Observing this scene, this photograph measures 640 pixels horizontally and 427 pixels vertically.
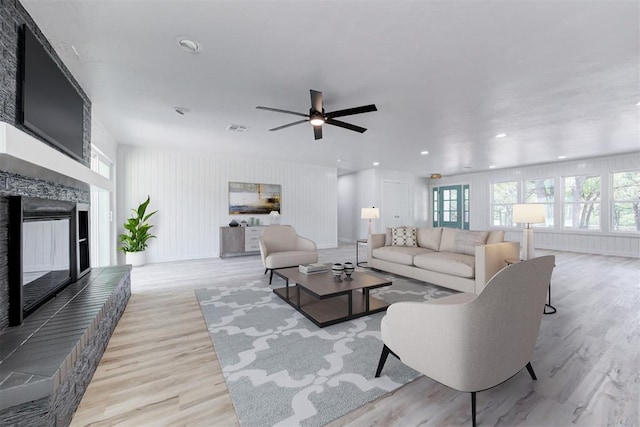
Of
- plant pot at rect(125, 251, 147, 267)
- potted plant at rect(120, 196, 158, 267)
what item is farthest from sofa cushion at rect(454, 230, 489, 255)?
plant pot at rect(125, 251, 147, 267)

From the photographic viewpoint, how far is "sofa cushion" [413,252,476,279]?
140 inches

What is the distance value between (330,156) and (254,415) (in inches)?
226

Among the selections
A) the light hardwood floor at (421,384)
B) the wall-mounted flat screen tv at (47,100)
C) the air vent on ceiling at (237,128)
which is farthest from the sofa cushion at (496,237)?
the wall-mounted flat screen tv at (47,100)

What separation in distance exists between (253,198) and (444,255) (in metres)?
4.71

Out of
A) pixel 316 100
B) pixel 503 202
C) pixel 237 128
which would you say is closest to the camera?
pixel 316 100

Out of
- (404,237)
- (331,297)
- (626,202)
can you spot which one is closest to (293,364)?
(331,297)

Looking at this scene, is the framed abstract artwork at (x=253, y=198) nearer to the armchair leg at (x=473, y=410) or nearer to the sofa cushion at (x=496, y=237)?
the sofa cushion at (x=496, y=237)

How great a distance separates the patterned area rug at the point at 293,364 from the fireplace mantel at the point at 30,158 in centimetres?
169

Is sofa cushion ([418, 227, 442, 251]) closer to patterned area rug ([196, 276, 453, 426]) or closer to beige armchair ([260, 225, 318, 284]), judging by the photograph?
beige armchair ([260, 225, 318, 284])

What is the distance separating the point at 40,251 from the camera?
2059mm

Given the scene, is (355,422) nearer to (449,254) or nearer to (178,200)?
(449,254)

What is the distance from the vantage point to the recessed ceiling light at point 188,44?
2096 mm

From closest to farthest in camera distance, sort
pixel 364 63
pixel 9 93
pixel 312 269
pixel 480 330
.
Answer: pixel 480 330
pixel 9 93
pixel 364 63
pixel 312 269

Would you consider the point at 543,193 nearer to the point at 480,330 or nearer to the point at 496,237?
the point at 496,237
